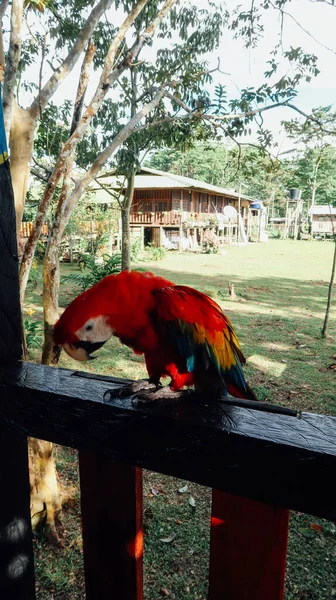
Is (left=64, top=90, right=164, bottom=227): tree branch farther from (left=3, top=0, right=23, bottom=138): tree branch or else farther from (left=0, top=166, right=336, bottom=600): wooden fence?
(left=0, top=166, right=336, bottom=600): wooden fence

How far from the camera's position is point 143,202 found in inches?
942

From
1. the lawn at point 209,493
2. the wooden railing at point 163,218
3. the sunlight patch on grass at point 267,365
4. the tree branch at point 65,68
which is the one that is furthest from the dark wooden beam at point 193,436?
the wooden railing at point 163,218

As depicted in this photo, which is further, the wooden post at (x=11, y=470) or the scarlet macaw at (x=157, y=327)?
the scarlet macaw at (x=157, y=327)

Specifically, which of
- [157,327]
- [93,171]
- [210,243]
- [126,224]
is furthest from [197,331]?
[210,243]

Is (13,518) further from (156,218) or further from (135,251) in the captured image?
(156,218)

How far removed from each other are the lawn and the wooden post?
189 cm

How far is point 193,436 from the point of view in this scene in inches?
26.0

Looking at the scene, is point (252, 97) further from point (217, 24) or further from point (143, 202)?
point (143, 202)

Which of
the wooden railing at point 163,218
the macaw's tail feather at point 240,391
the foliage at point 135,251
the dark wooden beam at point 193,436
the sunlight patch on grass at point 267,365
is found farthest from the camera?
the wooden railing at point 163,218

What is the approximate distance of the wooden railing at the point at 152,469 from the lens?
0.59m

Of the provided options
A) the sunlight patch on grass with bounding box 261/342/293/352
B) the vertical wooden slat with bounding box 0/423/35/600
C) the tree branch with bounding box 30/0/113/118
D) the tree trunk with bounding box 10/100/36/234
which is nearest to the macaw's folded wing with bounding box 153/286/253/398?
the vertical wooden slat with bounding box 0/423/35/600

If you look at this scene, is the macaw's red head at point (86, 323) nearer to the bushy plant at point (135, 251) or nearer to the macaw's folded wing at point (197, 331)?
the macaw's folded wing at point (197, 331)

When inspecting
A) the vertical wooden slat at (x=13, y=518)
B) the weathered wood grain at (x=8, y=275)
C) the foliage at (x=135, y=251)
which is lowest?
the foliage at (x=135, y=251)

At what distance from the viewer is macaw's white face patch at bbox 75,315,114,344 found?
39.4 inches
